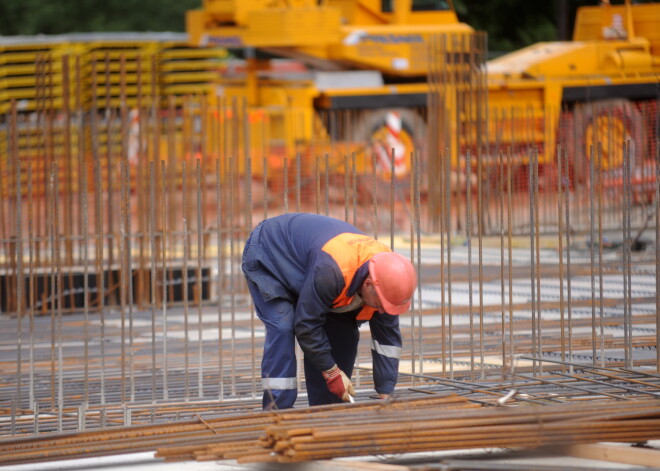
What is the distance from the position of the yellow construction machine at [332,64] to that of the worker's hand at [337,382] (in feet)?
41.1

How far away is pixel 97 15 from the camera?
3064 centimetres

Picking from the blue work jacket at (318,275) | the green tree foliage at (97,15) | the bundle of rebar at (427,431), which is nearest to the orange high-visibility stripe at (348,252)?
the blue work jacket at (318,275)

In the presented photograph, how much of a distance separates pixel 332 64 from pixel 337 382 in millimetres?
14449

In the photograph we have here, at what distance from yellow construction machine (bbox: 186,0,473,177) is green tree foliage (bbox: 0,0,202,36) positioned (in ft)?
38.5

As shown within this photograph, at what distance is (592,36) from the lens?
20781 mm

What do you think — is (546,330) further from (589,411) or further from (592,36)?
(592,36)

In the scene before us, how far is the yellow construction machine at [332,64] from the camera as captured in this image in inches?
719

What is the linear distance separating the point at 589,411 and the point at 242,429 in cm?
161

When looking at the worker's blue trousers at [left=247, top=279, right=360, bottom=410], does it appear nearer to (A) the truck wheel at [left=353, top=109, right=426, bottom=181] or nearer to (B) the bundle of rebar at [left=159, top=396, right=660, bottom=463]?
(B) the bundle of rebar at [left=159, top=396, right=660, bottom=463]

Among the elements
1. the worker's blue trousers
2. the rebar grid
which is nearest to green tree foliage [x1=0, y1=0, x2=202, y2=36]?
the rebar grid

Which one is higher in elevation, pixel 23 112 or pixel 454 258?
pixel 23 112

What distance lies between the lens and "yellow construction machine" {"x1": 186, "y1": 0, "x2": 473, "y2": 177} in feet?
59.9

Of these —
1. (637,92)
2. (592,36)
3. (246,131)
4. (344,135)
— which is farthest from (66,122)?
(592,36)

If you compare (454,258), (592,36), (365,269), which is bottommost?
(454,258)
